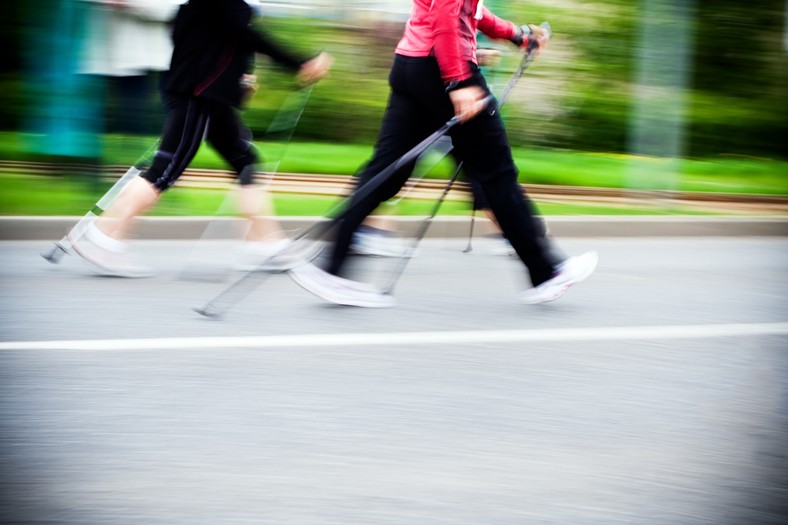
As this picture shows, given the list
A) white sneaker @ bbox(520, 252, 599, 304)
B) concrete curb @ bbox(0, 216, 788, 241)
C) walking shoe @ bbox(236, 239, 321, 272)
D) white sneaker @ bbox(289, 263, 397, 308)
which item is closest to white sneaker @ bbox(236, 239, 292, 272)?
walking shoe @ bbox(236, 239, 321, 272)

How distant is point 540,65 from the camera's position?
523 inches

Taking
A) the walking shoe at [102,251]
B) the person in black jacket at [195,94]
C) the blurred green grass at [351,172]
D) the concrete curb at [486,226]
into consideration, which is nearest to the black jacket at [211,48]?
the person in black jacket at [195,94]

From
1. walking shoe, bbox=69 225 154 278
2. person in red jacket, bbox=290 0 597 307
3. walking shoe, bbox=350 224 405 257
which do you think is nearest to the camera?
person in red jacket, bbox=290 0 597 307

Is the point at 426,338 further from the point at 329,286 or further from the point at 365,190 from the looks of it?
the point at 365,190

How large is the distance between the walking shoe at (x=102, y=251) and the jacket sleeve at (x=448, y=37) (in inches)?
80.9

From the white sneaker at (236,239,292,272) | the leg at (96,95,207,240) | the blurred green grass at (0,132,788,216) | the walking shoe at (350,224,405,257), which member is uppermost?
the leg at (96,95,207,240)

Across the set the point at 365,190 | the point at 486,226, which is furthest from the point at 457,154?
the point at 486,226

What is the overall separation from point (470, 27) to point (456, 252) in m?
2.41

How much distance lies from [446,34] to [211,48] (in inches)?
55.8

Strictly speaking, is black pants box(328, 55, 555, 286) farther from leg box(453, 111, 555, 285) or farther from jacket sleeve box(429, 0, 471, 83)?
jacket sleeve box(429, 0, 471, 83)

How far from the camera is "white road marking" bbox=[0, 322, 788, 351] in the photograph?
4688 mm

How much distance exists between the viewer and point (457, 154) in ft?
17.7

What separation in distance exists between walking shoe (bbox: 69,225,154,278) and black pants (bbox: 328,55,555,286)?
4.35ft

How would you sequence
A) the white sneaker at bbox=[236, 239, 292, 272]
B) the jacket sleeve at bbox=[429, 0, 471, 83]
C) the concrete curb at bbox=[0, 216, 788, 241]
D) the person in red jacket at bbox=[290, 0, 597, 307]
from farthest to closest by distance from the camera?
the concrete curb at bbox=[0, 216, 788, 241]
the white sneaker at bbox=[236, 239, 292, 272]
the person in red jacket at bbox=[290, 0, 597, 307]
the jacket sleeve at bbox=[429, 0, 471, 83]
